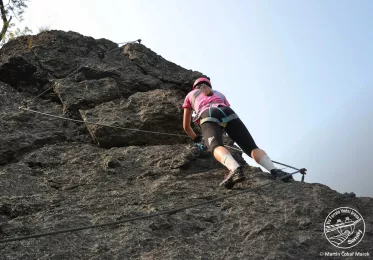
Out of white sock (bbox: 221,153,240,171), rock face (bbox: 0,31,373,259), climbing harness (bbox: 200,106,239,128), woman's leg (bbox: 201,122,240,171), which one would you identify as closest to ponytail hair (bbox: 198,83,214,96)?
climbing harness (bbox: 200,106,239,128)

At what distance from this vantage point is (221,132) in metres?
5.91

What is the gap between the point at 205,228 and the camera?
14.7 feet

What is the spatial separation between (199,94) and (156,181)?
69.8 inches

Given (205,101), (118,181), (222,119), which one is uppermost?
(205,101)

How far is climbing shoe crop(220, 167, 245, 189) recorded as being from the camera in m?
5.20

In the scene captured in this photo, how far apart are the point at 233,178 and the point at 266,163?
2.29 ft

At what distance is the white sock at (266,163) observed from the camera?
222 inches

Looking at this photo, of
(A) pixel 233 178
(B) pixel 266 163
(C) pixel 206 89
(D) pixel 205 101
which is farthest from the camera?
(C) pixel 206 89

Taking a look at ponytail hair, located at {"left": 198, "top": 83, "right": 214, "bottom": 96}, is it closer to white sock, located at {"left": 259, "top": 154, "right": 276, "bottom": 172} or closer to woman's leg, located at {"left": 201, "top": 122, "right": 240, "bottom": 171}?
woman's leg, located at {"left": 201, "top": 122, "right": 240, "bottom": 171}

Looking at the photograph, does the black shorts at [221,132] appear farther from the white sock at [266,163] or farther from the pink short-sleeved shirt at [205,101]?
the white sock at [266,163]

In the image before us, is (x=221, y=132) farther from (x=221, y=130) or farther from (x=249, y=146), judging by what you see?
(x=249, y=146)

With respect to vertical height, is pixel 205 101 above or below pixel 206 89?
below

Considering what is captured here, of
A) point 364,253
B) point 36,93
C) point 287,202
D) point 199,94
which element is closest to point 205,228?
point 287,202

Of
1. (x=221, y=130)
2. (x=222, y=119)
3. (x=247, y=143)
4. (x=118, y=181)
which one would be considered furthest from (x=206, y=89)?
(x=118, y=181)
